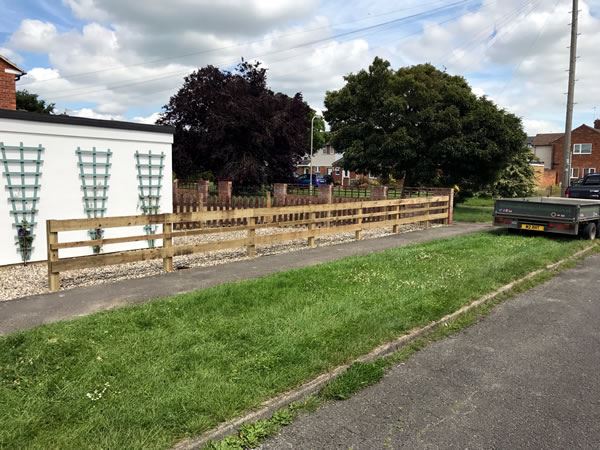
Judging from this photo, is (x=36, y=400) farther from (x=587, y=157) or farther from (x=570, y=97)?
(x=587, y=157)

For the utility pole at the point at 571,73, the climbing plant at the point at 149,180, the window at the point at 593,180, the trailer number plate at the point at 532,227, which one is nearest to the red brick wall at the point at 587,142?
the window at the point at 593,180

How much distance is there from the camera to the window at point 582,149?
55.5 metres

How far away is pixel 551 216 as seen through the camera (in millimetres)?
13172

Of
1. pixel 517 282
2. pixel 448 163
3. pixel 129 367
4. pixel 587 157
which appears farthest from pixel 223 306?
pixel 587 157

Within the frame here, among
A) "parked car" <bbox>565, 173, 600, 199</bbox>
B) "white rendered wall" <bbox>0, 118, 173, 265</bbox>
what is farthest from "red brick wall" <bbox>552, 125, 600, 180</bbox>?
"white rendered wall" <bbox>0, 118, 173, 265</bbox>

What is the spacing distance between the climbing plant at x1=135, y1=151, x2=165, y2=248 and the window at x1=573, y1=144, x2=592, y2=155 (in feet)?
189

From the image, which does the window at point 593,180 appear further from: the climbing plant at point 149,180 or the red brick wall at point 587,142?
the red brick wall at point 587,142

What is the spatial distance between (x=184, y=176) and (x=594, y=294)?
25831 mm

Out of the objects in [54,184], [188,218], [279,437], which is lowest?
[279,437]

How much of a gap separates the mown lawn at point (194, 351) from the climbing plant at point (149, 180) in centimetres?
501

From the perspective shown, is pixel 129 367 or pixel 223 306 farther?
pixel 223 306

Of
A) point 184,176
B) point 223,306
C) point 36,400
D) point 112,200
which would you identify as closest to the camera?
point 36,400

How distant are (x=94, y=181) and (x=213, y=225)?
4609 millimetres

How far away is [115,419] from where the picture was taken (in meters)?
3.32
